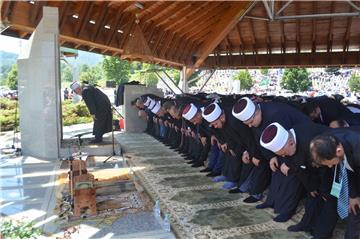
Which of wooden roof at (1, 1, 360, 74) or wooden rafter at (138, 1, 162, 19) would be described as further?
wooden rafter at (138, 1, 162, 19)

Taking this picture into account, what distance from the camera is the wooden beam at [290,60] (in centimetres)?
1564

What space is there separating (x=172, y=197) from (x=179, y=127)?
353cm

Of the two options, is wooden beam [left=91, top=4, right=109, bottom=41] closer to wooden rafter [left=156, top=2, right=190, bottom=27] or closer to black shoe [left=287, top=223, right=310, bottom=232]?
wooden rafter [left=156, top=2, right=190, bottom=27]

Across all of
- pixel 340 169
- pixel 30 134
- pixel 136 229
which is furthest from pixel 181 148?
pixel 340 169

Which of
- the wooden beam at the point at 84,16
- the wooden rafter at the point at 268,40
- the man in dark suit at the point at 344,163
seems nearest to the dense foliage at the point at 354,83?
the wooden rafter at the point at 268,40

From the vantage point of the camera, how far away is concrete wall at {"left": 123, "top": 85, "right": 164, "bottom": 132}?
11723 mm

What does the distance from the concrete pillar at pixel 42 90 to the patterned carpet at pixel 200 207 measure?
192 cm

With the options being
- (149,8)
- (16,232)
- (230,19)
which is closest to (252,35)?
(230,19)

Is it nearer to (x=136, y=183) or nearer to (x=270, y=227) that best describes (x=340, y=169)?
(x=270, y=227)

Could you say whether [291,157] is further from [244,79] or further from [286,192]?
[244,79]

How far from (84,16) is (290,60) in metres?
9.65

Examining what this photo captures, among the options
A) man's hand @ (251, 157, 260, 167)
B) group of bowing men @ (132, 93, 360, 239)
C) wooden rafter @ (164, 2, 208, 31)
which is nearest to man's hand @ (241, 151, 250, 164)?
group of bowing men @ (132, 93, 360, 239)

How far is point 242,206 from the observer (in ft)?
14.9

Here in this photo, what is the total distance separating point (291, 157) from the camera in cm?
336
